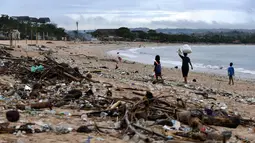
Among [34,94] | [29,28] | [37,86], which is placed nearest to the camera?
[34,94]

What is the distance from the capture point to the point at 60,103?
7.49m

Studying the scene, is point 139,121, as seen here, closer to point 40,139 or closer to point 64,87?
point 40,139

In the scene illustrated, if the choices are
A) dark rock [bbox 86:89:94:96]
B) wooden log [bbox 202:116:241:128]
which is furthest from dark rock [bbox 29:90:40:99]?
wooden log [bbox 202:116:241:128]

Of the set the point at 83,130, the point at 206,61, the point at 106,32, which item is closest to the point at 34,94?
the point at 83,130

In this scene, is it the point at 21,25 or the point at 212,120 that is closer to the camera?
the point at 212,120

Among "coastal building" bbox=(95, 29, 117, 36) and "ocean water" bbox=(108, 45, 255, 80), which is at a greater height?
"coastal building" bbox=(95, 29, 117, 36)

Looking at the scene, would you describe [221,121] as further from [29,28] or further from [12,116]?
[29,28]

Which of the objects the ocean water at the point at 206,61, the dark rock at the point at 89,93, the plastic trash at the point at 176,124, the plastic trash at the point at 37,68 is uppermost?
the plastic trash at the point at 37,68

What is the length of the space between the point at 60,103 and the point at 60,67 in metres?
3.12

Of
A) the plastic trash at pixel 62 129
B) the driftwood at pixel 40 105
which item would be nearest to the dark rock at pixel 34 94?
the driftwood at pixel 40 105

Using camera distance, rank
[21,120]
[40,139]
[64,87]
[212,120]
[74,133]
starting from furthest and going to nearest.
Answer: [64,87] → [212,120] → [21,120] → [74,133] → [40,139]

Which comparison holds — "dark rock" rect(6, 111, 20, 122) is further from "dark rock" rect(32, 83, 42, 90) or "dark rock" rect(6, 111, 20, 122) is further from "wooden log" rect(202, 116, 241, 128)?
"wooden log" rect(202, 116, 241, 128)

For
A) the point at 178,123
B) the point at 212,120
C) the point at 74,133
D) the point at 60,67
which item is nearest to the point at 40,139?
the point at 74,133

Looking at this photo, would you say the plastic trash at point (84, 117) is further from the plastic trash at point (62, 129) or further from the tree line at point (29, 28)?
the tree line at point (29, 28)
